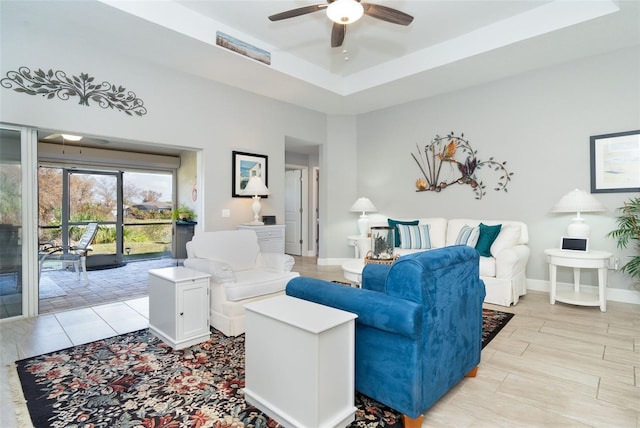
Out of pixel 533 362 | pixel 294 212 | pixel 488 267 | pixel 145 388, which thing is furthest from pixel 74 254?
pixel 533 362

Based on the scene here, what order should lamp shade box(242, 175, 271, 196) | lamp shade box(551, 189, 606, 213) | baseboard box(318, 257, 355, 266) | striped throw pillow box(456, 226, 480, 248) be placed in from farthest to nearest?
baseboard box(318, 257, 355, 266) < lamp shade box(242, 175, 271, 196) < striped throw pillow box(456, 226, 480, 248) < lamp shade box(551, 189, 606, 213)

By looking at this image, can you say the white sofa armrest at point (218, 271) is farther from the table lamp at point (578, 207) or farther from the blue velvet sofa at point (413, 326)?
the table lamp at point (578, 207)

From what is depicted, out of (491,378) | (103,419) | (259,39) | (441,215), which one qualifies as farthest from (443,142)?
(103,419)

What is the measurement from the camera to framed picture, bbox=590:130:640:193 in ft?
12.7

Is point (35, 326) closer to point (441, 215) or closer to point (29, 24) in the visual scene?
point (29, 24)

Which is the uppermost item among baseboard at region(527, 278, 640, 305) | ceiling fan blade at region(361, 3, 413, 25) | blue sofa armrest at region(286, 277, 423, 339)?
ceiling fan blade at region(361, 3, 413, 25)

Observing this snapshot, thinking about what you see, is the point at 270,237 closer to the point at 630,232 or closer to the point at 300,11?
the point at 300,11

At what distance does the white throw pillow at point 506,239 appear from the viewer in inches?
162

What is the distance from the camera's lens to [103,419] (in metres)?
1.78

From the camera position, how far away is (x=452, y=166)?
17.7 ft

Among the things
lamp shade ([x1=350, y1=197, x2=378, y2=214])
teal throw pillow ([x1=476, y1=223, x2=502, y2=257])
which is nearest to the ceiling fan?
teal throw pillow ([x1=476, y1=223, x2=502, y2=257])

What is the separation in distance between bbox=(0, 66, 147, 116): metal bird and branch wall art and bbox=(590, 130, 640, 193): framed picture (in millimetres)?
5716

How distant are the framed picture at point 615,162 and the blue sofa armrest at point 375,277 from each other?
3.80 meters

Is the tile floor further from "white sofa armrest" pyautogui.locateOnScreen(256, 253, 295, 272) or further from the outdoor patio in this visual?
"white sofa armrest" pyautogui.locateOnScreen(256, 253, 295, 272)
